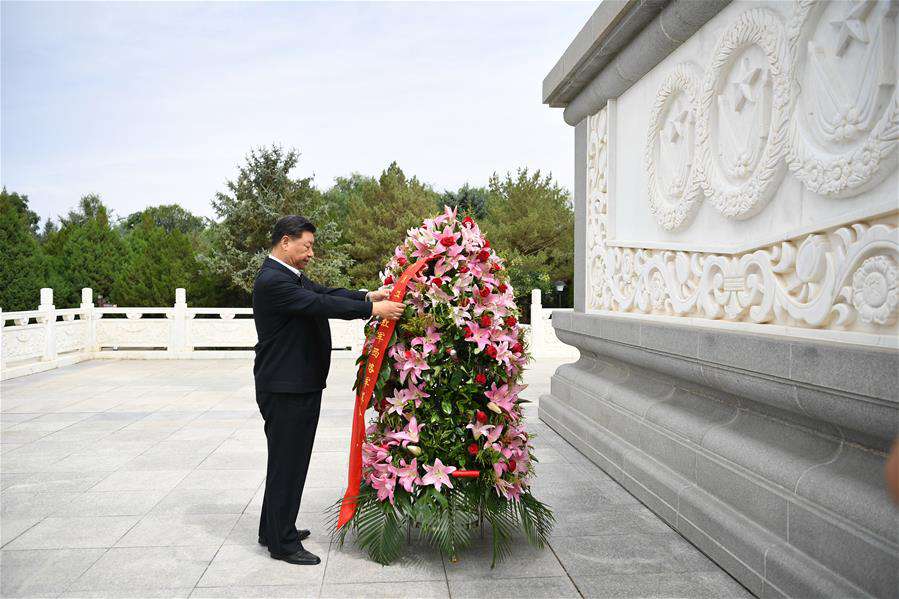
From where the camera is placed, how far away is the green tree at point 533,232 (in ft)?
75.5

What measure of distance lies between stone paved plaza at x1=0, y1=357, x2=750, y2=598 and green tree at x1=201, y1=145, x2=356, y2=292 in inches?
538

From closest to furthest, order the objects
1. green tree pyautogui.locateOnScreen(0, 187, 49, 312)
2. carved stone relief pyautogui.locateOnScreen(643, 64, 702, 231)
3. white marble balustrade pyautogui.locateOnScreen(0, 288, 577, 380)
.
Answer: carved stone relief pyautogui.locateOnScreen(643, 64, 702, 231) → white marble balustrade pyautogui.locateOnScreen(0, 288, 577, 380) → green tree pyautogui.locateOnScreen(0, 187, 49, 312)

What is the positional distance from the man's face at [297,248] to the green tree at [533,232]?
18.8m

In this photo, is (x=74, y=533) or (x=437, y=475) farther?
(x=74, y=533)

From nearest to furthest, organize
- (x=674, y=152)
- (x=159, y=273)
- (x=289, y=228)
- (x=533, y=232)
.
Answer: (x=289, y=228)
(x=674, y=152)
(x=159, y=273)
(x=533, y=232)

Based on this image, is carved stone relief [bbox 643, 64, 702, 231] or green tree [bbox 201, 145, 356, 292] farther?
green tree [bbox 201, 145, 356, 292]

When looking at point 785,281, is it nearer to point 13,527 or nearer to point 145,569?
point 145,569

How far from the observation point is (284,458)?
331 centimetres

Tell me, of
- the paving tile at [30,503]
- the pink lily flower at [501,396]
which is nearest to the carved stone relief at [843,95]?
the pink lily flower at [501,396]

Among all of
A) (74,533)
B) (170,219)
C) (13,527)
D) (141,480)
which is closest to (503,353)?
(74,533)

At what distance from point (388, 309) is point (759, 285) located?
181cm

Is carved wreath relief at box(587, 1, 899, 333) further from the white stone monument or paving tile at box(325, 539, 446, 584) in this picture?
paving tile at box(325, 539, 446, 584)

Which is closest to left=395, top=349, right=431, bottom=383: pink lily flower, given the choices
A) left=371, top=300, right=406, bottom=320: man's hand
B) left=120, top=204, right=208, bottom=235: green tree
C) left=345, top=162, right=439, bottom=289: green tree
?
left=371, top=300, right=406, bottom=320: man's hand

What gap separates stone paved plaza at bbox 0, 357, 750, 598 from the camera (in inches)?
119
